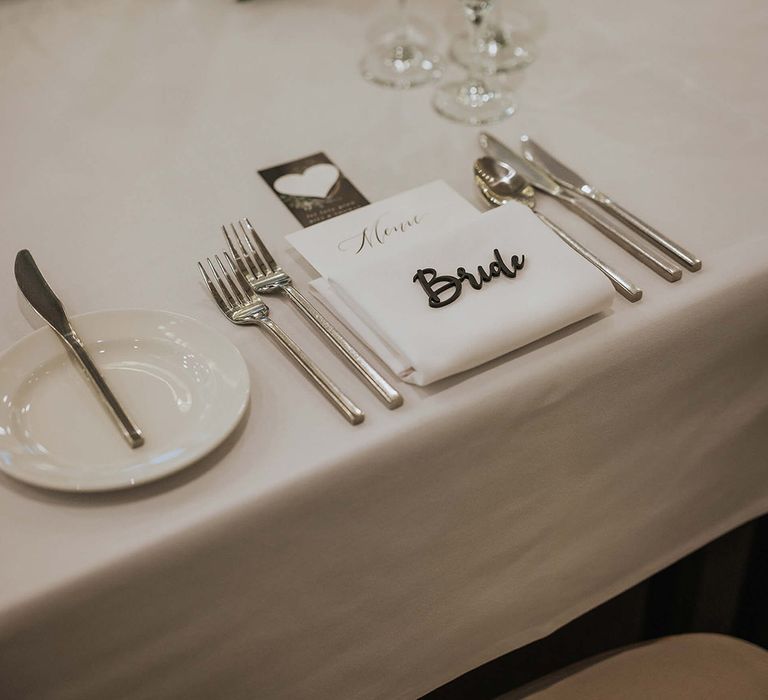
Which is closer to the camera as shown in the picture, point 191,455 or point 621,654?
point 191,455

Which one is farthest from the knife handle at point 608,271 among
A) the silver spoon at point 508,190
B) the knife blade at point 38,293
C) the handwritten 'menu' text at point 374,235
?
the knife blade at point 38,293

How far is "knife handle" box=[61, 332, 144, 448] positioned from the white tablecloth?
0.04 metres

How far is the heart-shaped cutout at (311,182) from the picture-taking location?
93cm

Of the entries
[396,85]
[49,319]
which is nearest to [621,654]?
[49,319]

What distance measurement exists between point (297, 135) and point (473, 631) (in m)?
0.60

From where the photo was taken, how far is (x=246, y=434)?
0.67m

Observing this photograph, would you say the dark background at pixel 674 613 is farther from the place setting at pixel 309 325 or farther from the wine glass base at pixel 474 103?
the wine glass base at pixel 474 103

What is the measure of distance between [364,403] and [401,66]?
62cm

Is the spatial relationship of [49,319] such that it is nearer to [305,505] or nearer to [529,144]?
[305,505]

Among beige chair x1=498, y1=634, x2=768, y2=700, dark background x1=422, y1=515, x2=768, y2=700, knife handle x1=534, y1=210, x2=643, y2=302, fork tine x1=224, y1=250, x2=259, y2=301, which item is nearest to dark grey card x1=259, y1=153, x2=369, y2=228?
fork tine x1=224, y1=250, x2=259, y2=301

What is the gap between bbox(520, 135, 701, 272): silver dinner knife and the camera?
0.81 metres

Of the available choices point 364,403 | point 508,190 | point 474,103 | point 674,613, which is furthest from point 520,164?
point 674,613

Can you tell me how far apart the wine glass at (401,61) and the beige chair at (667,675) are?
2.39ft

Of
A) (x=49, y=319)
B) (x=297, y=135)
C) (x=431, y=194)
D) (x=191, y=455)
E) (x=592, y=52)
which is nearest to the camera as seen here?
(x=191, y=455)
